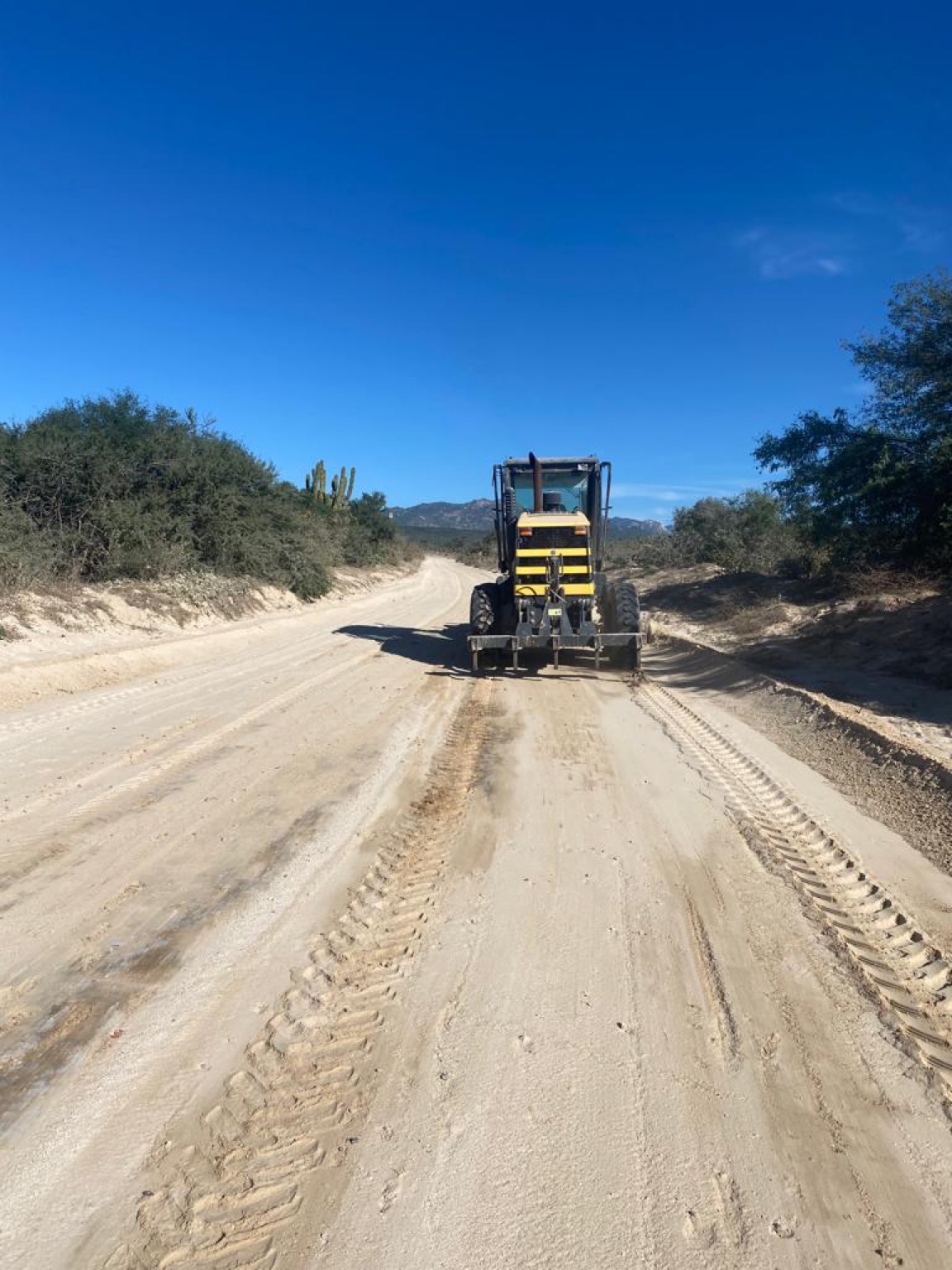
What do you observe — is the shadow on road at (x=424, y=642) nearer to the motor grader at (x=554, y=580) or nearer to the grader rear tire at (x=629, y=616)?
the motor grader at (x=554, y=580)

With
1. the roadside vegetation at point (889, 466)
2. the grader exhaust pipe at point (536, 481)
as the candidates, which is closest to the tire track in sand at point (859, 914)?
the grader exhaust pipe at point (536, 481)

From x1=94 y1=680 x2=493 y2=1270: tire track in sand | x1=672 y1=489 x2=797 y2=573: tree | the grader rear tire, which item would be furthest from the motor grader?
x1=672 y1=489 x2=797 y2=573: tree

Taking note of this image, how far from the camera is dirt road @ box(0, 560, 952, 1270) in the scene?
2066mm

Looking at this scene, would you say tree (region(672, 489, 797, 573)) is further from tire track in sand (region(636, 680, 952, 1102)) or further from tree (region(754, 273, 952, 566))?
tire track in sand (region(636, 680, 952, 1102))

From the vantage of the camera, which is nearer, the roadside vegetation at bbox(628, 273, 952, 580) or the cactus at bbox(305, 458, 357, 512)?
the roadside vegetation at bbox(628, 273, 952, 580)

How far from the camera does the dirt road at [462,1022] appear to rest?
207 cm

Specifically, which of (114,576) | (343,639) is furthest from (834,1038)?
(114,576)

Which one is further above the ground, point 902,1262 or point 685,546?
point 685,546

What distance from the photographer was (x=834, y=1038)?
286 cm

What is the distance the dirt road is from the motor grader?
15.2ft

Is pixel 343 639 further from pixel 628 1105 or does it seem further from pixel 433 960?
pixel 628 1105

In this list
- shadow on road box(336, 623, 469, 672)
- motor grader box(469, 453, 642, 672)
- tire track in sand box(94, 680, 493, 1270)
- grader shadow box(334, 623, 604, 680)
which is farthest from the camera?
shadow on road box(336, 623, 469, 672)

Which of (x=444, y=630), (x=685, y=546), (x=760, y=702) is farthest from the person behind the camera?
(x=685, y=546)

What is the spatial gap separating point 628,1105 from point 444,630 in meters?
15.0
